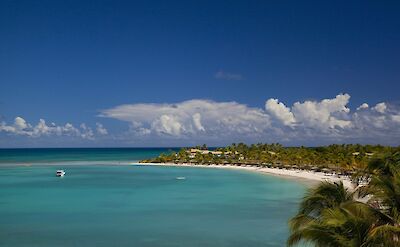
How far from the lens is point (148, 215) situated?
31.2m

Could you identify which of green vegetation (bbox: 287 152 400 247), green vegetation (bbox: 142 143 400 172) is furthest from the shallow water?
green vegetation (bbox: 142 143 400 172)

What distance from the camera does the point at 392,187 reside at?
353 inches

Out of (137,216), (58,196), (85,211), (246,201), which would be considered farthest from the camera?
(58,196)

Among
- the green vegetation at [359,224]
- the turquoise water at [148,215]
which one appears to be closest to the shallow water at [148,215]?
the turquoise water at [148,215]

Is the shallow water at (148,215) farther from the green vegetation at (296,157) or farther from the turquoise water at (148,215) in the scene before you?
the green vegetation at (296,157)

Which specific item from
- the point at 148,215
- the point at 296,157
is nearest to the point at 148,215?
the point at 148,215

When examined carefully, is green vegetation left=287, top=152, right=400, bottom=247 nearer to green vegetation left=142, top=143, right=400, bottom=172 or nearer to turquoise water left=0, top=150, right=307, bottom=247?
turquoise water left=0, top=150, right=307, bottom=247

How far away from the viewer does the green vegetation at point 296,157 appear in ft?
208

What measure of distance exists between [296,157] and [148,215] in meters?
50.7

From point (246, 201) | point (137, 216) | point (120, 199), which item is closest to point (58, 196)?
point (120, 199)

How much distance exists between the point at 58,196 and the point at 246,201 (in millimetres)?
18393

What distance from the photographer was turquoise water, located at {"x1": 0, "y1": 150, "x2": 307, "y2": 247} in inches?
915

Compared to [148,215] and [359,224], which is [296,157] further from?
[359,224]

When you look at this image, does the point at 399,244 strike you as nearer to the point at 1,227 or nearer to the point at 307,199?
the point at 307,199
